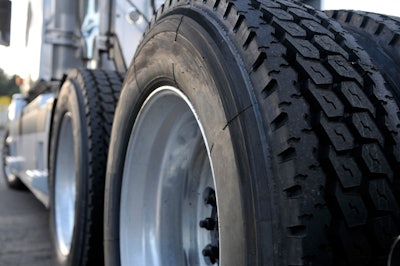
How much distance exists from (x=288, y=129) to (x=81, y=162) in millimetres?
1861

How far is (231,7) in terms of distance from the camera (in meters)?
1.53

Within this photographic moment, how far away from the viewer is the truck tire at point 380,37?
1740 mm

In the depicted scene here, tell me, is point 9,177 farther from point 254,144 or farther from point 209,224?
point 254,144

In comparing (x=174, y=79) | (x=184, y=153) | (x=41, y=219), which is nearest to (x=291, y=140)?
(x=174, y=79)

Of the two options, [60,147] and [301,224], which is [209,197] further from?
[60,147]

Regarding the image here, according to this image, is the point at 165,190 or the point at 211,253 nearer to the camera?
the point at 211,253

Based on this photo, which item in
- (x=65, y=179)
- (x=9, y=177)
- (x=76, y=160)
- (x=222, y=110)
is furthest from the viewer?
(x=9, y=177)

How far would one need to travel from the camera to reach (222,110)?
1.41 meters

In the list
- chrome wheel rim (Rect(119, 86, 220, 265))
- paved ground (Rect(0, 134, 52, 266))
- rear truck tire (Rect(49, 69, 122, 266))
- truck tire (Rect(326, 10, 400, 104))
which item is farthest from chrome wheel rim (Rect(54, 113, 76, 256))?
truck tire (Rect(326, 10, 400, 104))

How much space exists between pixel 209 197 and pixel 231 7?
0.79m

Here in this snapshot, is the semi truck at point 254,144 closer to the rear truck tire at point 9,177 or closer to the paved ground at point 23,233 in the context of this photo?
the paved ground at point 23,233

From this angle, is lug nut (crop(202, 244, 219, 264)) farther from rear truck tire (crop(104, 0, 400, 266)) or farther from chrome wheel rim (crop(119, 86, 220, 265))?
rear truck tire (crop(104, 0, 400, 266))

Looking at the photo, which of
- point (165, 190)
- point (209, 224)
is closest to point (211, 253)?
point (209, 224)

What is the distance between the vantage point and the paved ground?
412 cm
